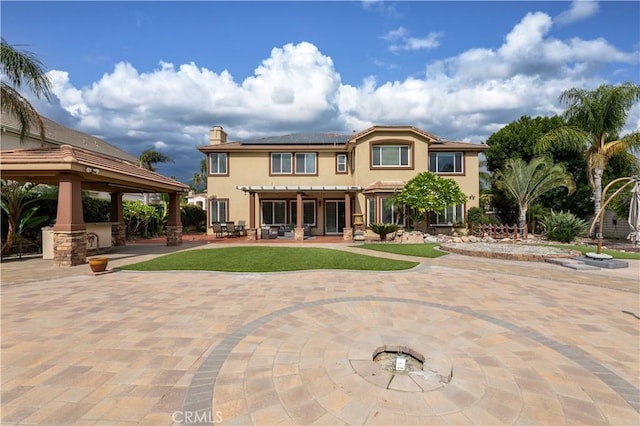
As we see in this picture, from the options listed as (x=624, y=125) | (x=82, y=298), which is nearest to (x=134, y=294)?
(x=82, y=298)

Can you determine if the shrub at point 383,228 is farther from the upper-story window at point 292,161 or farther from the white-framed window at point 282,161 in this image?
the white-framed window at point 282,161

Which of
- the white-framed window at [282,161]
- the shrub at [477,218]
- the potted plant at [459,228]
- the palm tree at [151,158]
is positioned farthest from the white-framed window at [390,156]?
the palm tree at [151,158]

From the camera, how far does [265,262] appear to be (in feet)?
35.9

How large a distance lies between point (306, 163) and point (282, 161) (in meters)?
1.94

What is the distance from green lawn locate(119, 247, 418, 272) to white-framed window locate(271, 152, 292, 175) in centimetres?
1078

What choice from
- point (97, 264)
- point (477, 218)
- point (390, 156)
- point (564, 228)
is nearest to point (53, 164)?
point (97, 264)

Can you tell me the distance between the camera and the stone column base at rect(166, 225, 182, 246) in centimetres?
1616

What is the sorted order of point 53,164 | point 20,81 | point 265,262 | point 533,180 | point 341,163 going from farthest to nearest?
1. point 341,163
2. point 533,180
3. point 265,262
4. point 20,81
5. point 53,164

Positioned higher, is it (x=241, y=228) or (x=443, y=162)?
(x=443, y=162)

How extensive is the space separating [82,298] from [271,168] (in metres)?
17.1

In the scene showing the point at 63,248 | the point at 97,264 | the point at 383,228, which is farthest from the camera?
the point at 383,228

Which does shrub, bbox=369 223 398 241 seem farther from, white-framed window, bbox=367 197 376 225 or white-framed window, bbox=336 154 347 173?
white-framed window, bbox=336 154 347 173

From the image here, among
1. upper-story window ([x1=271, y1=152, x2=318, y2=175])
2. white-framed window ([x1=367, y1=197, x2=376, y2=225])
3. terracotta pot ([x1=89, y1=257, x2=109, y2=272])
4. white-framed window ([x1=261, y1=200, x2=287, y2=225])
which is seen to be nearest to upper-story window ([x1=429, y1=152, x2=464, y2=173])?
white-framed window ([x1=367, y1=197, x2=376, y2=225])

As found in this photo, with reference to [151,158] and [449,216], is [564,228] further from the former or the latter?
[151,158]
